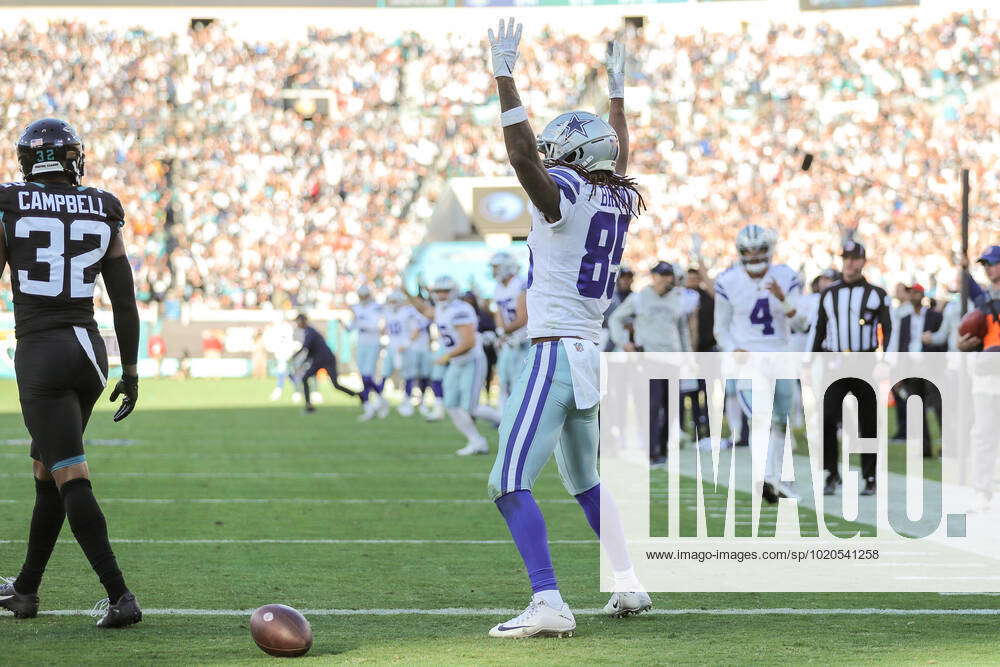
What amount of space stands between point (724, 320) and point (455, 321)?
17.0ft

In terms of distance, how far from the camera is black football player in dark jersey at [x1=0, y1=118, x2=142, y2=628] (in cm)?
567

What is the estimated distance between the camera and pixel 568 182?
5633mm

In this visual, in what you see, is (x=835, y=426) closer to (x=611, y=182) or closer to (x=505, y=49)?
(x=611, y=182)

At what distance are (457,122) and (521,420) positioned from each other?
34.4 metres

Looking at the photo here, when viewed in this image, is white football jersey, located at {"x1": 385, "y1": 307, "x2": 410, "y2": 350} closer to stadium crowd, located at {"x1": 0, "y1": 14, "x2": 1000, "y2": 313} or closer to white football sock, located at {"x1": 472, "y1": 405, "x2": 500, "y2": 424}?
white football sock, located at {"x1": 472, "y1": 405, "x2": 500, "y2": 424}

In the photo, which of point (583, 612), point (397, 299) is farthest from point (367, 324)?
point (583, 612)

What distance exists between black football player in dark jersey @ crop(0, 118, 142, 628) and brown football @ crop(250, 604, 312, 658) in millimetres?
795

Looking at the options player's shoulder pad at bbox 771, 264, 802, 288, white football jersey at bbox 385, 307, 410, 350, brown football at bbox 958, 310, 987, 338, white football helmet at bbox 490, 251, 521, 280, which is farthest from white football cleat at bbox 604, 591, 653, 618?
white football jersey at bbox 385, 307, 410, 350

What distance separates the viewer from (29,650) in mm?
5238

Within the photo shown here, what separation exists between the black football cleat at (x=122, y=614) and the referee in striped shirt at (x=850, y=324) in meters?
6.35

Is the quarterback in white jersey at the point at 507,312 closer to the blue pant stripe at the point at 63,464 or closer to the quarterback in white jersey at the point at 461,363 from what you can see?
the quarterback in white jersey at the point at 461,363

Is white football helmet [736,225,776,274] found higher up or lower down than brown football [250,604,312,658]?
higher up

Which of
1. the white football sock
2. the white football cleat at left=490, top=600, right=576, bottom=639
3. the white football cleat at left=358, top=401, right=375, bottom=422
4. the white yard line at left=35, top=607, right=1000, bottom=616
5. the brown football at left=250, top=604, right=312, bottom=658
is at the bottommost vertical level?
the white football cleat at left=358, top=401, right=375, bottom=422

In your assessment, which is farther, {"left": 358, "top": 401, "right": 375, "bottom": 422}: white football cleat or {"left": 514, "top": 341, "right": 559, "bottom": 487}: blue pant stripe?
{"left": 358, "top": 401, "right": 375, "bottom": 422}: white football cleat
